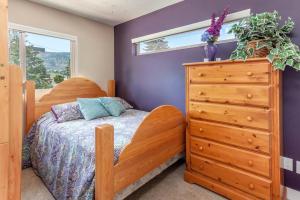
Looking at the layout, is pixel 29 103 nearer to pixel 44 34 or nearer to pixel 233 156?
pixel 44 34

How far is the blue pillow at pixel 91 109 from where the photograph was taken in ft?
8.36

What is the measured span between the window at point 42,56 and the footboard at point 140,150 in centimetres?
209

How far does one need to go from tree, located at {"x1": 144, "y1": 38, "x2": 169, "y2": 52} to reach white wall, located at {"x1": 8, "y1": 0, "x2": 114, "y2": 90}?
907mm

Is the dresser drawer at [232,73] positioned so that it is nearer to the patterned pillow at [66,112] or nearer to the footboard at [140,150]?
the footboard at [140,150]

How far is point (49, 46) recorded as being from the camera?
9.65ft

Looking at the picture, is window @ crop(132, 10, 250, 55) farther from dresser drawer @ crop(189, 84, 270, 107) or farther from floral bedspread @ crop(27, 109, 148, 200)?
floral bedspread @ crop(27, 109, 148, 200)

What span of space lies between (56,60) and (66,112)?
3.48 ft

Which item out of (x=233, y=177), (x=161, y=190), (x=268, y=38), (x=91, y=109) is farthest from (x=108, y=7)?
Answer: (x=233, y=177)

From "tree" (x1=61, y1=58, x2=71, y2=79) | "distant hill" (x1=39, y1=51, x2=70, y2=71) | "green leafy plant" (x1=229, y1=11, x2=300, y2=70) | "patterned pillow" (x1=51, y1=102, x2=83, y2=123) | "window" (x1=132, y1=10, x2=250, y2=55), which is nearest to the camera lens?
"green leafy plant" (x1=229, y1=11, x2=300, y2=70)

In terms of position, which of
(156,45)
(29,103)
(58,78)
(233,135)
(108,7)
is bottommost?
(233,135)

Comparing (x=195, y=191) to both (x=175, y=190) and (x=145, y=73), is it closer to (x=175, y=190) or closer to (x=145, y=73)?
(x=175, y=190)

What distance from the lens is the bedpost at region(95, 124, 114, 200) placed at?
1316 millimetres

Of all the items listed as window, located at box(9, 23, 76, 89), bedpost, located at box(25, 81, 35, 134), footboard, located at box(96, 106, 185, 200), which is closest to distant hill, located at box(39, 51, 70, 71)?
window, located at box(9, 23, 76, 89)

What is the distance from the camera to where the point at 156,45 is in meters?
3.16
